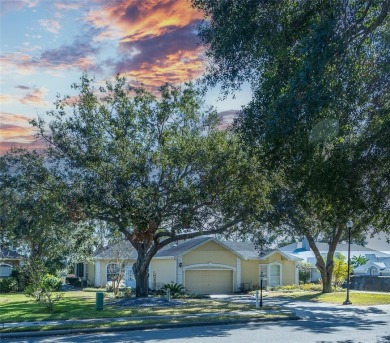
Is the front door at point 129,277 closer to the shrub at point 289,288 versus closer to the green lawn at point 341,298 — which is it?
the shrub at point 289,288

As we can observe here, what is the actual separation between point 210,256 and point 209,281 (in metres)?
2.03

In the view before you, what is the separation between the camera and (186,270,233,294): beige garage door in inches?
1756

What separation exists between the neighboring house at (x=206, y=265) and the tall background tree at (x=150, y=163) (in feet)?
44.9

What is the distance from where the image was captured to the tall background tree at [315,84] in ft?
41.2

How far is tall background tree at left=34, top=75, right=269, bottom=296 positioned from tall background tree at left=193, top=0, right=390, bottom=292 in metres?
12.0

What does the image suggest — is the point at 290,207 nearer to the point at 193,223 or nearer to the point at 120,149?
the point at 193,223

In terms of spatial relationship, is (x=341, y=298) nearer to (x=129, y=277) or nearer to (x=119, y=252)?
(x=119, y=252)

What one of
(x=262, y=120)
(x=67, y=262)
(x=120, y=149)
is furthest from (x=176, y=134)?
(x=67, y=262)

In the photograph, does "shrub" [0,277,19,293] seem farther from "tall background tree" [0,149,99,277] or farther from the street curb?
the street curb

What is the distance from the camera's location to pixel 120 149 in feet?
91.1

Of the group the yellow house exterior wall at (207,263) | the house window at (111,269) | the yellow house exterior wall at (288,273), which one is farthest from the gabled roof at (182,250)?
the house window at (111,269)

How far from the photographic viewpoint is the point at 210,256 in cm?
4531

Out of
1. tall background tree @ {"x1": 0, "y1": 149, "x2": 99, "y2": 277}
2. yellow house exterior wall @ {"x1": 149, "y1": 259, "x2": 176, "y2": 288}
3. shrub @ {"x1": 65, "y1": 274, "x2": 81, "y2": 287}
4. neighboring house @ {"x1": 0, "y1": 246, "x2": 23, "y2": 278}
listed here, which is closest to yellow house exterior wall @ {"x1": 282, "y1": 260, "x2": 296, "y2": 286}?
yellow house exterior wall @ {"x1": 149, "y1": 259, "x2": 176, "y2": 288}

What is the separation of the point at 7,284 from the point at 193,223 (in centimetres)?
2404
